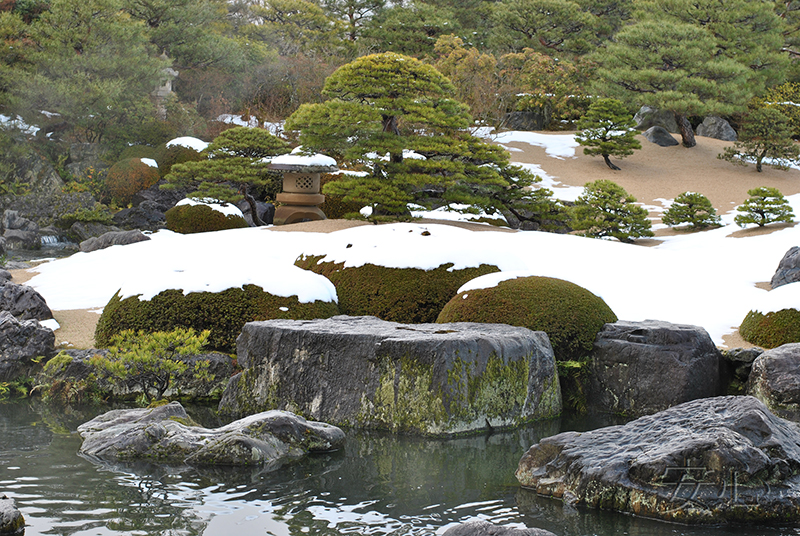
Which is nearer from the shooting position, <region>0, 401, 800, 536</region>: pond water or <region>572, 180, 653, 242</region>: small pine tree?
<region>0, 401, 800, 536</region>: pond water

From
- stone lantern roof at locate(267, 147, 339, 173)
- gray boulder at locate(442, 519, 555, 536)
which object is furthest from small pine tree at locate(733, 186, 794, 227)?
gray boulder at locate(442, 519, 555, 536)

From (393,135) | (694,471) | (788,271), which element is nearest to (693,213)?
(788,271)

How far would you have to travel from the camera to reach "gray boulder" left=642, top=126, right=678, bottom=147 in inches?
1020

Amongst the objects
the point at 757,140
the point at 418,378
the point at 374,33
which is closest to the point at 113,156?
the point at 374,33

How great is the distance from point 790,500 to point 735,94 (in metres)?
22.6

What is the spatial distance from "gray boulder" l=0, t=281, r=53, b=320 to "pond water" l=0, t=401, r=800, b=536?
126 inches

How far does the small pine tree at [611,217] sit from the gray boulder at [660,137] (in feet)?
39.7

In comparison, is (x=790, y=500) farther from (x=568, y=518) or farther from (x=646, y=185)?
(x=646, y=185)

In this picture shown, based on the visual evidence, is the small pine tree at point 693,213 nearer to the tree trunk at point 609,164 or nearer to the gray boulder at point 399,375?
the tree trunk at point 609,164

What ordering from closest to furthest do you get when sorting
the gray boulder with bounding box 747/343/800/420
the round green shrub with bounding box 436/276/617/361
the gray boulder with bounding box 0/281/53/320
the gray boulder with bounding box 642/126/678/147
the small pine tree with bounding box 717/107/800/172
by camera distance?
the gray boulder with bounding box 747/343/800/420 < the round green shrub with bounding box 436/276/617/361 < the gray boulder with bounding box 0/281/53/320 < the small pine tree with bounding box 717/107/800/172 < the gray boulder with bounding box 642/126/678/147

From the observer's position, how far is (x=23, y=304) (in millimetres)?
8383

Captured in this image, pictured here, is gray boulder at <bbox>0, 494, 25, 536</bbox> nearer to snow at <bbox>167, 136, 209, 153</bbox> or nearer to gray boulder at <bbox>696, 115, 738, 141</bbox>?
snow at <bbox>167, 136, 209, 153</bbox>

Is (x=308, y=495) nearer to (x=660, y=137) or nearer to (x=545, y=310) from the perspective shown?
(x=545, y=310)

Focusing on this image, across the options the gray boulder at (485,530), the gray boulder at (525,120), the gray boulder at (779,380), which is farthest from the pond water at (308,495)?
the gray boulder at (525,120)
